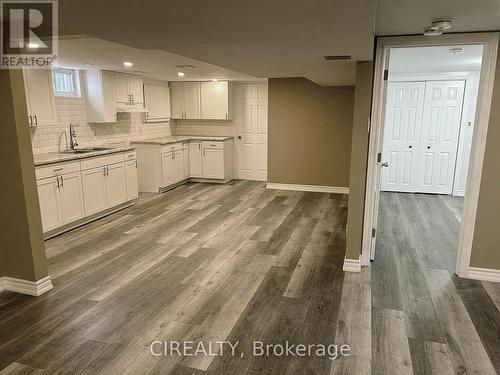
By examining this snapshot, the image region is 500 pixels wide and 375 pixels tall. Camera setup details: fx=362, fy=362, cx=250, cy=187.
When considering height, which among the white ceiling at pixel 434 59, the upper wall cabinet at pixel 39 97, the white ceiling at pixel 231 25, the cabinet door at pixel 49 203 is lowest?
the cabinet door at pixel 49 203

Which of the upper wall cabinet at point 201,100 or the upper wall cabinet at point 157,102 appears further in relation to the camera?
the upper wall cabinet at point 201,100

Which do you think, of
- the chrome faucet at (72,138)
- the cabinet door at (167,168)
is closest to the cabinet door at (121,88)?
the chrome faucet at (72,138)

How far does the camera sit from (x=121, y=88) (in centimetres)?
605

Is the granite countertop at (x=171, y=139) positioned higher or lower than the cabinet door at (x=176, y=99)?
lower

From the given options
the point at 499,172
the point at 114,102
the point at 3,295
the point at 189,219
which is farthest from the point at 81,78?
the point at 499,172

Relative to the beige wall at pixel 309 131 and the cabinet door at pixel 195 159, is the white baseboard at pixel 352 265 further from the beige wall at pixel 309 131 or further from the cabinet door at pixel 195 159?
the cabinet door at pixel 195 159

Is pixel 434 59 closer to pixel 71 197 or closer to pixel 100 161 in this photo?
pixel 100 161

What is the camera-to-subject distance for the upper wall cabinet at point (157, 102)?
712 centimetres

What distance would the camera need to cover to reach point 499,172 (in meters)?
3.12

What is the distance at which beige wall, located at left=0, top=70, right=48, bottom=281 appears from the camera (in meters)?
2.81

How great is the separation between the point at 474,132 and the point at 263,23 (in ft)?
7.86

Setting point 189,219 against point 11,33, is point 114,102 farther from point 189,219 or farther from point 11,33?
point 11,33

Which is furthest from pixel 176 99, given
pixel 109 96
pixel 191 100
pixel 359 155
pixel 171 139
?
pixel 359 155

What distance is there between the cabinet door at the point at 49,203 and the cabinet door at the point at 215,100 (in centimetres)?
397
